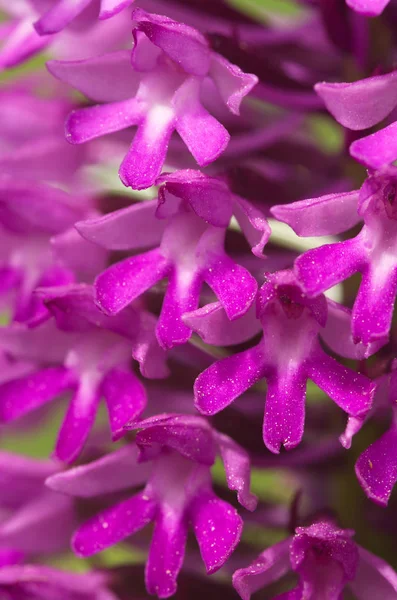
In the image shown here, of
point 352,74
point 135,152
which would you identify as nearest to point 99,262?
point 135,152

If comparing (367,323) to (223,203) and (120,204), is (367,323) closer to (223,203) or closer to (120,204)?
(223,203)

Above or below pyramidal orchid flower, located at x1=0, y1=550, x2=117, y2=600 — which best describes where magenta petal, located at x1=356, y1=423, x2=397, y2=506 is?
above

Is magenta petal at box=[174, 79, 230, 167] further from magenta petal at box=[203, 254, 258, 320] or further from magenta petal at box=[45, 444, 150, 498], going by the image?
magenta petal at box=[45, 444, 150, 498]

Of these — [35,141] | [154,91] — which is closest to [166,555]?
[154,91]

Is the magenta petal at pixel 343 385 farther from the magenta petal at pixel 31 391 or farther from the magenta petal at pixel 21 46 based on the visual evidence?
the magenta petal at pixel 21 46

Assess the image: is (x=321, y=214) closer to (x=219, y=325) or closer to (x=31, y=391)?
(x=219, y=325)

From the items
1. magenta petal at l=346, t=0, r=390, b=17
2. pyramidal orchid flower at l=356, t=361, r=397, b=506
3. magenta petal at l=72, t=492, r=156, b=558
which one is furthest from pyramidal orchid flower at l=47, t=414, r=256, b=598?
magenta petal at l=346, t=0, r=390, b=17
